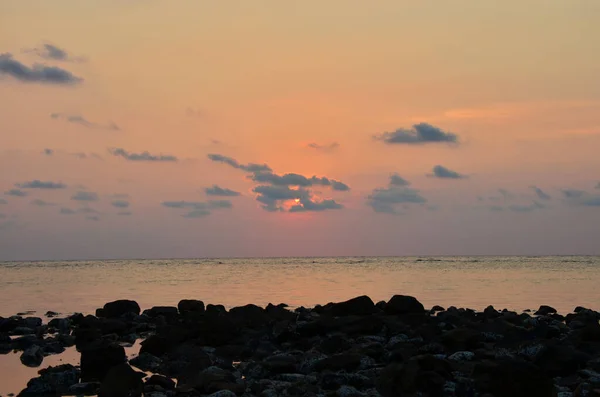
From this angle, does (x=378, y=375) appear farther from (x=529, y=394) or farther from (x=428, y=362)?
(x=529, y=394)

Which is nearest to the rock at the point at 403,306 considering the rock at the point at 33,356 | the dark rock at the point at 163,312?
the dark rock at the point at 163,312

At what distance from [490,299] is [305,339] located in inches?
879

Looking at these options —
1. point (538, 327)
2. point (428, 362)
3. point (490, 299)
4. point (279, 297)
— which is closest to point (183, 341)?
point (428, 362)

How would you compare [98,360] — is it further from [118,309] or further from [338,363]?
[118,309]

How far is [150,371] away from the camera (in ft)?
60.2

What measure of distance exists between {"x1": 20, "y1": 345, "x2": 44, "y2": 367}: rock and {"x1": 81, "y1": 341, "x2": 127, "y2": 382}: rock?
2935mm

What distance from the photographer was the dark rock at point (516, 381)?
1350 cm

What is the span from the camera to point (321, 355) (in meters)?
18.4

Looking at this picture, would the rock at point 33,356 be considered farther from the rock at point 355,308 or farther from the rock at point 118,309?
the rock at point 355,308

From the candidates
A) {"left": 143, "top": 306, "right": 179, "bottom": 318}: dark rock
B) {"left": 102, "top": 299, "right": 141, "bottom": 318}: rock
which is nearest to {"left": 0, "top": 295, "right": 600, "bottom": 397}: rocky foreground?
{"left": 143, "top": 306, "right": 179, "bottom": 318}: dark rock

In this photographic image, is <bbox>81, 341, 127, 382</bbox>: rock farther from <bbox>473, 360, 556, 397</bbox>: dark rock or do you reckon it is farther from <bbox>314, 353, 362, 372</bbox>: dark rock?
<bbox>473, 360, 556, 397</bbox>: dark rock

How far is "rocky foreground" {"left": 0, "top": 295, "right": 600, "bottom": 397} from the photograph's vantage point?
1452cm

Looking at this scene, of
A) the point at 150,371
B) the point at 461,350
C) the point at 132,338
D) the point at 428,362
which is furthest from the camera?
the point at 132,338

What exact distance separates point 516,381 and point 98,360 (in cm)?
1011
